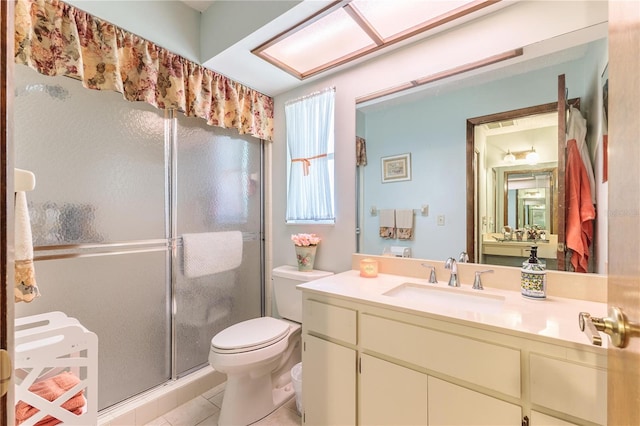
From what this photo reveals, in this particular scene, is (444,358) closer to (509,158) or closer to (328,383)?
(328,383)

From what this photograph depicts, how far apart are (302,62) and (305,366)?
6.35 ft

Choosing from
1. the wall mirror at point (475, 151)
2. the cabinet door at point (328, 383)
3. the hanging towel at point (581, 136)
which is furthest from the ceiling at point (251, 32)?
the cabinet door at point (328, 383)

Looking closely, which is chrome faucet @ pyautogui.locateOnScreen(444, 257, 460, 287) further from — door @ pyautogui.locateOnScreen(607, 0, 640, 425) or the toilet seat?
the toilet seat

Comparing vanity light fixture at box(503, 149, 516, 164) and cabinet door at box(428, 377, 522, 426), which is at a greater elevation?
vanity light fixture at box(503, 149, 516, 164)

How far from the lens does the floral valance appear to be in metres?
1.28

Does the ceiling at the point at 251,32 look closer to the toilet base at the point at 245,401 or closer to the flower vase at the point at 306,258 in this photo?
the flower vase at the point at 306,258

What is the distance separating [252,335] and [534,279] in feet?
4.87

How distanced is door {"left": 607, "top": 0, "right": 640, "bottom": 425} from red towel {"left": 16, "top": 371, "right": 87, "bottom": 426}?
1670 mm

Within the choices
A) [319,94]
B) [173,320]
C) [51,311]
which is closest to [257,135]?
[319,94]

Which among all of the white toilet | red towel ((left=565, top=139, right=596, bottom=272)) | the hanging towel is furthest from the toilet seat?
A: the hanging towel

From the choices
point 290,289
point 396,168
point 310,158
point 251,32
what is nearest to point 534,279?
point 396,168

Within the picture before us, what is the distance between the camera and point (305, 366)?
56.5 inches

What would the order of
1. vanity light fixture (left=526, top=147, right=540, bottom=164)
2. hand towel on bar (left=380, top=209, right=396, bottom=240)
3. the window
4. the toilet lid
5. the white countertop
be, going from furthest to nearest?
the window → hand towel on bar (left=380, top=209, right=396, bottom=240) → the toilet lid → vanity light fixture (left=526, top=147, right=540, bottom=164) → the white countertop

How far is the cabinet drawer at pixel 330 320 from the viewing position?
1.27 m
